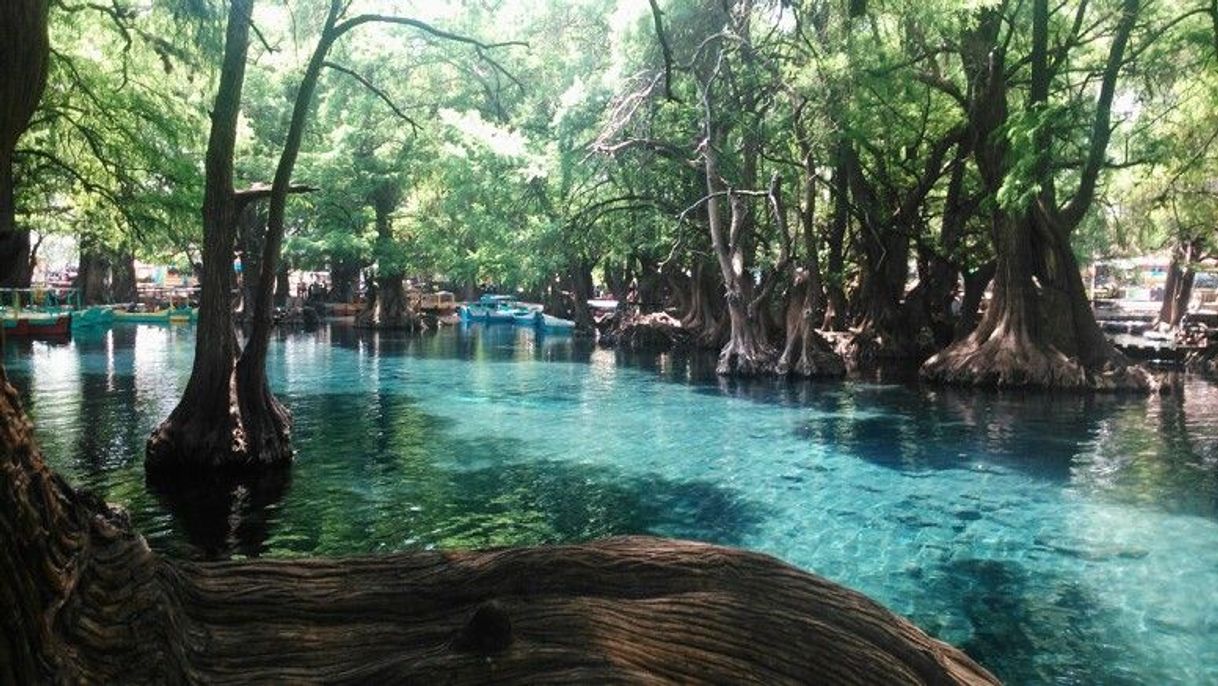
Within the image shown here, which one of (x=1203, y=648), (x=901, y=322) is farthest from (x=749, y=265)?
(x=1203, y=648)

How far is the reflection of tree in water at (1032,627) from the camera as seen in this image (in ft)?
25.1

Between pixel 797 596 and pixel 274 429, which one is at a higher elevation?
pixel 797 596

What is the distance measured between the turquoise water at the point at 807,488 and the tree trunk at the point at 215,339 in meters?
0.70

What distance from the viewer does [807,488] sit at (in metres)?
14.8

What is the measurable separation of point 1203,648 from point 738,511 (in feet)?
20.1

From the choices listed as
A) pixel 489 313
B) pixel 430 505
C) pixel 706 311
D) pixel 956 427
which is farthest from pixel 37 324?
pixel 956 427

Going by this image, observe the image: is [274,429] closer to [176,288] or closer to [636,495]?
[636,495]

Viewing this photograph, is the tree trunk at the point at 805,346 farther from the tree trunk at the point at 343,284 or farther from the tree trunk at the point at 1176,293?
the tree trunk at the point at 343,284

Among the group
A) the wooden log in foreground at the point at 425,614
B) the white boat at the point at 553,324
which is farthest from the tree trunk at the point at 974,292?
the wooden log in foreground at the point at 425,614

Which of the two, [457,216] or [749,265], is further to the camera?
[457,216]

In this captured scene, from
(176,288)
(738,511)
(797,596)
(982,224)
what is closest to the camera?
(797,596)

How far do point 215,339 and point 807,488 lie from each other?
9.61m

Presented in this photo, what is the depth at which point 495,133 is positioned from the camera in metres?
40.8

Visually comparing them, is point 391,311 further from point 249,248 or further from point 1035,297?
point 1035,297
